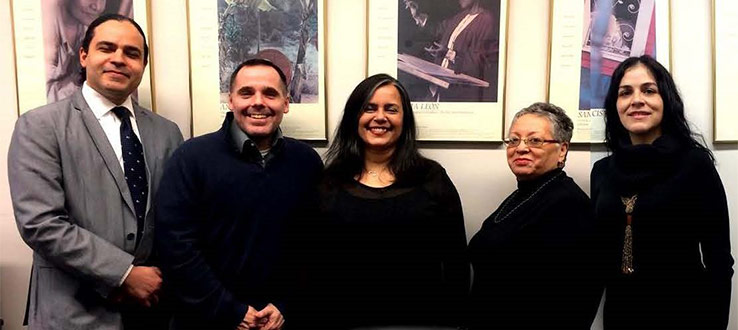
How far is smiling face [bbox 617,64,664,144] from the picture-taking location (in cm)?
147

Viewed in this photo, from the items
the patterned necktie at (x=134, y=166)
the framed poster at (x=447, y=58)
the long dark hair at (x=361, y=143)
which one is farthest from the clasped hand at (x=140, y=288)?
the framed poster at (x=447, y=58)

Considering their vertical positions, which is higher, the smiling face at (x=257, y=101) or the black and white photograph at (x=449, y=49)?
the black and white photograph at (x=449, y=49)

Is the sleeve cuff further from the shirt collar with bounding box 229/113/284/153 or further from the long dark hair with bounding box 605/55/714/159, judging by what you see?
the long dark hair with bounding box 605/55/714/159

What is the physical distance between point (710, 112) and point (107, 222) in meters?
2.10

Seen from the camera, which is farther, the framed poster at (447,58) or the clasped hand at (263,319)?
the framed poster at (447,58)

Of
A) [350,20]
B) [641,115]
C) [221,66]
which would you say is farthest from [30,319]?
[641,115]

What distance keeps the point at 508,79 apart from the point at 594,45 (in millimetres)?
328

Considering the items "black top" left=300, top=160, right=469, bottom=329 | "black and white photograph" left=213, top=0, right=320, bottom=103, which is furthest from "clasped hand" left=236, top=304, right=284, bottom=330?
"black and white photograph" left=213, top=0, right=320, bottom=103

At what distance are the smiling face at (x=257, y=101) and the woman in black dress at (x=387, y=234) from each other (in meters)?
0.25

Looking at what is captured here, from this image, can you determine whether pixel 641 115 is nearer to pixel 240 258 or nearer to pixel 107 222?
pixel 240 258

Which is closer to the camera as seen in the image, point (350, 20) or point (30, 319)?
point (30, 319)

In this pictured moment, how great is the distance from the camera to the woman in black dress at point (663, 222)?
55.7 inches

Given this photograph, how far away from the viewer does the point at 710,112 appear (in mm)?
1751

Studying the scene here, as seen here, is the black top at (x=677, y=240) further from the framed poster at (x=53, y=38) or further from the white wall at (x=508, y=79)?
the framed poster at (x=53, y=38)
